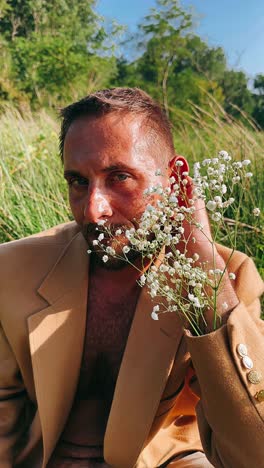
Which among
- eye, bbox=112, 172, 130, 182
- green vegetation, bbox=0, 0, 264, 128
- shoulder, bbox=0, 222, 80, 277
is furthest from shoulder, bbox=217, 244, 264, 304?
green vegetation, bbox=0, 0, 264, 128

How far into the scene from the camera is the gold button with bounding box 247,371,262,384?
192 centimetres

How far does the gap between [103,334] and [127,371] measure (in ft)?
0.82

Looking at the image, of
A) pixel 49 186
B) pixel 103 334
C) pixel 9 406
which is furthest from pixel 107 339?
pixel 49 186

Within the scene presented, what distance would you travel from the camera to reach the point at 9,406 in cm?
250

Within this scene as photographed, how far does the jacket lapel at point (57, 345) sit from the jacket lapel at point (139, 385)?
226mm

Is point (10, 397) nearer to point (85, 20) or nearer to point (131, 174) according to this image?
point (131, 174)

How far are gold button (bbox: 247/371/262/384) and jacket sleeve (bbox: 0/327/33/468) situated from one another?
99 cm

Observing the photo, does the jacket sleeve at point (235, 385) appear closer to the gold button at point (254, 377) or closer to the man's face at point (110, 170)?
the gold button at point (254, 377)

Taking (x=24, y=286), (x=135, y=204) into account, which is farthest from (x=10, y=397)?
(x=135, y=204)

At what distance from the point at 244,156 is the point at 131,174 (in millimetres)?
3434

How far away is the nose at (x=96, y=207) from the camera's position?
2.16 m

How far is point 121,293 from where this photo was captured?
8.14ft

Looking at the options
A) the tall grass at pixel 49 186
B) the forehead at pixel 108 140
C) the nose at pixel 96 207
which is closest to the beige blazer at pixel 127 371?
the nose at pixel 96 207

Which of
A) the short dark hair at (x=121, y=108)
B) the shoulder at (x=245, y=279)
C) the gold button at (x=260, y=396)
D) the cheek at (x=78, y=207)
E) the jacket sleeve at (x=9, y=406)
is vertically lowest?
the jacket sleeve at (x=9, y=406)
